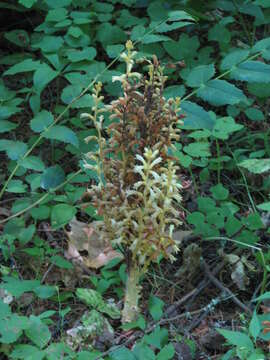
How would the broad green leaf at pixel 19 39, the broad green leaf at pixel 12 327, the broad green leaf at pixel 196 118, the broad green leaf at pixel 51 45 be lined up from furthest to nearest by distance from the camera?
the broad green leaf at pixel 19 39 < the broad green leaf at pixel 51 45 < the broad green leaf at pixel 196 118 < the broad green leaf at pixel 12 327

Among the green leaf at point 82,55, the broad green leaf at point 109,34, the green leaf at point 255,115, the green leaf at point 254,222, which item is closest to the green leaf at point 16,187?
the green leaf at point 82,55

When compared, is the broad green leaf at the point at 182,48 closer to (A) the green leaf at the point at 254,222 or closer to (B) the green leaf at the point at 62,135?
(B) the green leaf at the point at 62,135

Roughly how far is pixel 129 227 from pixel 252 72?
92 cm

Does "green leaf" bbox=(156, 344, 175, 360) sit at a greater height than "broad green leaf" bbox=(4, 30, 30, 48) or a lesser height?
lesser

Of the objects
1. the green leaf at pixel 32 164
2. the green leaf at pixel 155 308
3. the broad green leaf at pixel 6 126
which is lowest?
the green leaf at pixel 155 308

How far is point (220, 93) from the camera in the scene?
2482 millimetres

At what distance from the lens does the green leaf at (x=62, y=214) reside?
2.42m

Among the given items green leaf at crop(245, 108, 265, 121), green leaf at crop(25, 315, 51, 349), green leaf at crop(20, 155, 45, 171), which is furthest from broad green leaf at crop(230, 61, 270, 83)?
green leaf at crop(25, 315, 51, 349)

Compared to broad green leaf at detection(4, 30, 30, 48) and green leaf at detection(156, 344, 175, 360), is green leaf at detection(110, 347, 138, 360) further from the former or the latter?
broad green leaf at detection(4, 30, 30, 48)

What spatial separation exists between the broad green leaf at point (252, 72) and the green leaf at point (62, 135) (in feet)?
2.39

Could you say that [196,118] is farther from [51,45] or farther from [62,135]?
[51,45]

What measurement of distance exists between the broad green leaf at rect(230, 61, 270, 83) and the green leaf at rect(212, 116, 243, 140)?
353mm

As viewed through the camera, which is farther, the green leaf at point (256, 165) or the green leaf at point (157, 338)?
the green leaf at point (256, 165)

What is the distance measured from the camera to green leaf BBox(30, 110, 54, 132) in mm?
2604
